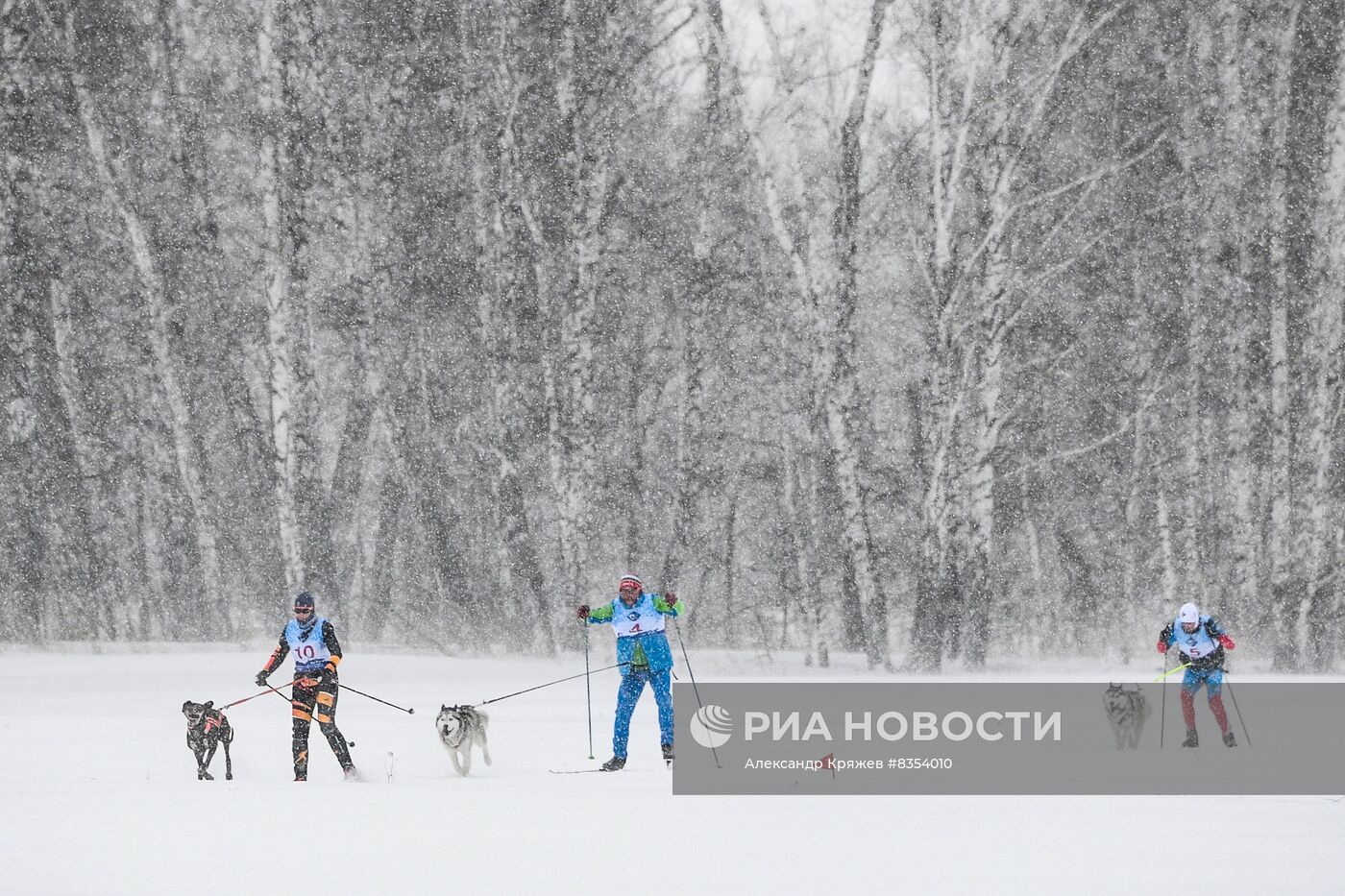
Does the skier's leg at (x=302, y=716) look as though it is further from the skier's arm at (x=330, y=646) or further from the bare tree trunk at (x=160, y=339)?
the bare tree trunk at (x=160, y=339)

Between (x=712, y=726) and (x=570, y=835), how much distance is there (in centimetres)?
258

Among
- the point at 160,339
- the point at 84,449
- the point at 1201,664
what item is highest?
the point at 160,339

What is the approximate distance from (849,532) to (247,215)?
1383cm

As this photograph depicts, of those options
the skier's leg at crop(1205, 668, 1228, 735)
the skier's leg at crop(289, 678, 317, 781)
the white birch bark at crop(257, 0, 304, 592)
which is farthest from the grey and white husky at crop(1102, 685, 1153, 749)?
the white birch bark at crop(257, 0, 304, 592)

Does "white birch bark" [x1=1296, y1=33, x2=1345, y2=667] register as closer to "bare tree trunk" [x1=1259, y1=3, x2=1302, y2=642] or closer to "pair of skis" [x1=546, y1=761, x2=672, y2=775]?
"bare tree trunk" [x1=1259, y1=3, x2=1302, y2=642]

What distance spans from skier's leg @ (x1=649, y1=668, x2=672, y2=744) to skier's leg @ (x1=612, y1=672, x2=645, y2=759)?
127 millimetres

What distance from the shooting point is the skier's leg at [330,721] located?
1216 cm

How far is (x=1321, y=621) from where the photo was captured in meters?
21.9

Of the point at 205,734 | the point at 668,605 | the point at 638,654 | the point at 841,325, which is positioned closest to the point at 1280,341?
the point at 841,325

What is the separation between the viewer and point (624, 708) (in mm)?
12633

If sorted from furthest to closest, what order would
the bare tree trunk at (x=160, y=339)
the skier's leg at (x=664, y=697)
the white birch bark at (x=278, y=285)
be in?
the bare tree trunk at (x=160, y=339), the white birch bark at (x=278, y=285), the skier's leg at (x=664, y=697)

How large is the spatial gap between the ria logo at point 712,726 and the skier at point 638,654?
1396mm

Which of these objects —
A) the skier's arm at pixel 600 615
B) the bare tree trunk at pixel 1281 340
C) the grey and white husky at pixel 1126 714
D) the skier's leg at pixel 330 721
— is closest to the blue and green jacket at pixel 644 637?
the skier's arm at pixel 600 615

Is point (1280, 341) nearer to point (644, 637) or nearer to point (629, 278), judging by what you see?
point (629, 278)
